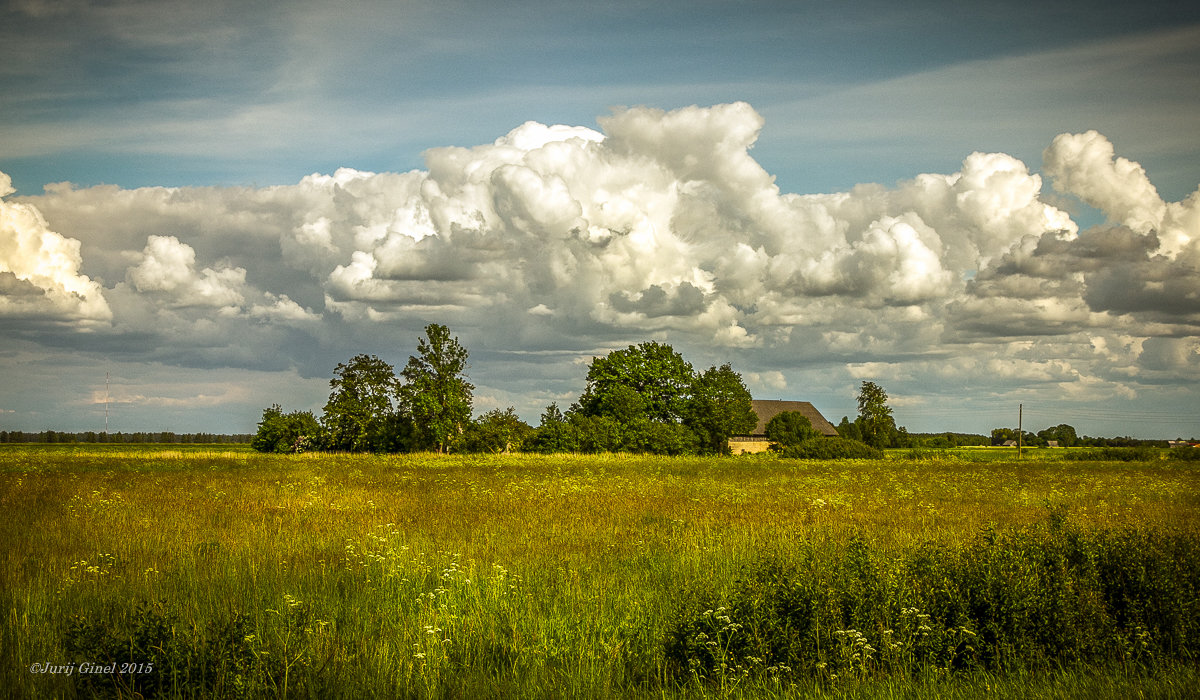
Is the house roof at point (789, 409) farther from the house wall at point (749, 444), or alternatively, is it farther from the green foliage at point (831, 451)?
the green foliage at point (831, 451)

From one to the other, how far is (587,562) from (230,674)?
6.72 meters

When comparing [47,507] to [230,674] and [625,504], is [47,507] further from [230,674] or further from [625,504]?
[230,674]

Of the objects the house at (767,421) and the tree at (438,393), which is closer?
the tree at (438,393)

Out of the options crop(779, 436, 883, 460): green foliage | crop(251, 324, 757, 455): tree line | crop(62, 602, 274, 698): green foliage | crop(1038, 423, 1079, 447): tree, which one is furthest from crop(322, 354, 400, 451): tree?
crop(1038, 423, 1079, 447): tree

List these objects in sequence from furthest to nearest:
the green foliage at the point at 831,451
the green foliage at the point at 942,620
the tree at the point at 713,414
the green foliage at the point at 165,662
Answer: the tree at the point at 713,414 < the green foliage at the point at 831,451 < the green foliage at the point at 942,620 < the green foliage at the point at 165,662

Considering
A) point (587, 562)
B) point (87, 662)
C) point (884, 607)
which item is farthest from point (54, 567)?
point (884, 607)

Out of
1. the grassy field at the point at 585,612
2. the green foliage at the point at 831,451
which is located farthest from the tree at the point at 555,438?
the grassy field at the point at 585,612

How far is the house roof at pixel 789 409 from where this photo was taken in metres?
121

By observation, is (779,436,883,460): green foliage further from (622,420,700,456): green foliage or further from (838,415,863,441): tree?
(838,415,863,441): tree

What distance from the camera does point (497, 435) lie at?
7775 centimetres

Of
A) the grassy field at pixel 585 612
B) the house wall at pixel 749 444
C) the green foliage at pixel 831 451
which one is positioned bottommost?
the house wall at pixel 749 444

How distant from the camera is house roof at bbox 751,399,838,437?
121m

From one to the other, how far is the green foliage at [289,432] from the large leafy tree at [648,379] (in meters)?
30.5

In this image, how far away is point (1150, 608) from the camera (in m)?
8.82
